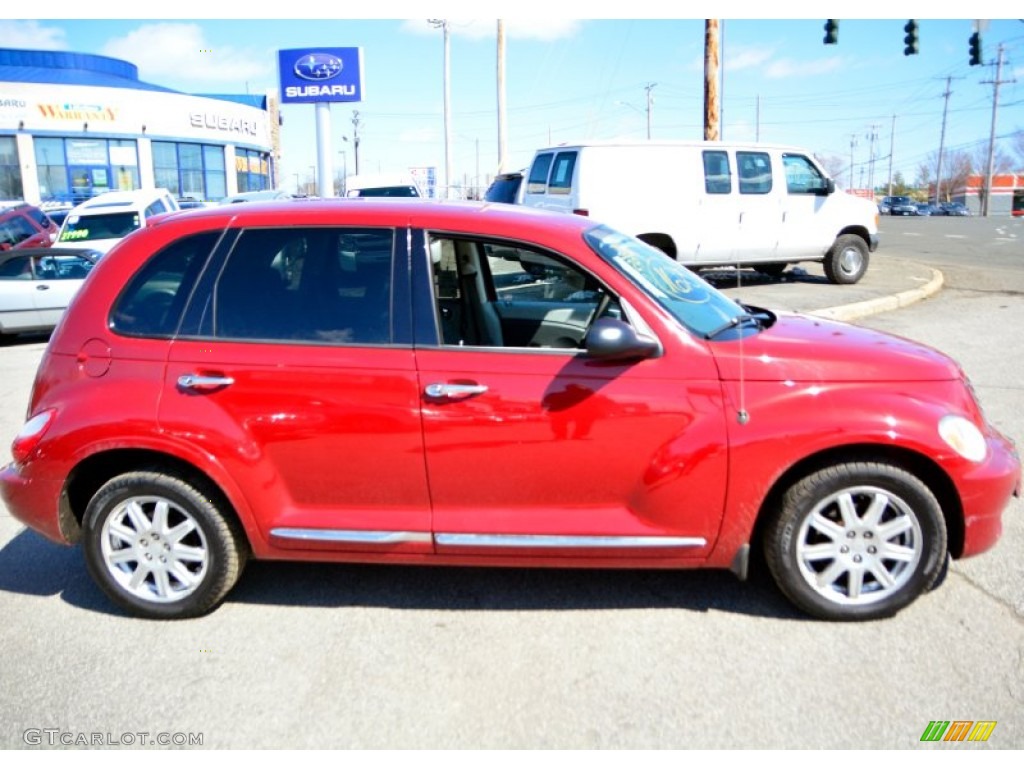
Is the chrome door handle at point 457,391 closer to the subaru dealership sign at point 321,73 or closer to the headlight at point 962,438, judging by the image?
the headlight at point 962,438

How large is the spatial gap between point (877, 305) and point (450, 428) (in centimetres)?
992

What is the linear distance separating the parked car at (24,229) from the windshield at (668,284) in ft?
55.1

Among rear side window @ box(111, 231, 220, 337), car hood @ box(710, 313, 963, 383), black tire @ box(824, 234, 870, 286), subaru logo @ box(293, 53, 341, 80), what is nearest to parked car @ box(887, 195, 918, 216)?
subaru logo @ box(293, 53, 341, 80)

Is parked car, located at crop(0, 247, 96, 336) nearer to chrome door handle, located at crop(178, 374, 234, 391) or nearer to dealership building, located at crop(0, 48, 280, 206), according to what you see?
chrome door handle, located at crop(178, 374, 234, 391)

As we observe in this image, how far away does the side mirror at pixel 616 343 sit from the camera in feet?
11.0

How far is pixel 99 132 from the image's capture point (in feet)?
136

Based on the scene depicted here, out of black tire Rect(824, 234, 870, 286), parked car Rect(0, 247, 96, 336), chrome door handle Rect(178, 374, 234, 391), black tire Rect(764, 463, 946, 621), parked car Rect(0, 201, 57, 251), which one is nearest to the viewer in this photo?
black tire Rect(764, 463, 946, 621)

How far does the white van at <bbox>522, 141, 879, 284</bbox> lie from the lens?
40.1ft

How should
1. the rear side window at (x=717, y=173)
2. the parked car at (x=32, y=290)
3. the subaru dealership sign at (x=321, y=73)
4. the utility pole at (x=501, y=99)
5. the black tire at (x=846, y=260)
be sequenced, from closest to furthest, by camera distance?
1. the parked car at (x=32, y=290)
2. the rear side window at (x=717, y=173)
3. the black tire at (x=846, y=260)
4. the subaru dealership sign at (x=321, y=73)
5. the utility pole at (x=501, y=99)

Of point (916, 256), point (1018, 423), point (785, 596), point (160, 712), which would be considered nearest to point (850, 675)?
point (785, 596)

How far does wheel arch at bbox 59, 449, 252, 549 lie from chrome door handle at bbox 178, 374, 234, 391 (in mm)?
315

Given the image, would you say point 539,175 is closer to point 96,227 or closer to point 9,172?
point 96,227

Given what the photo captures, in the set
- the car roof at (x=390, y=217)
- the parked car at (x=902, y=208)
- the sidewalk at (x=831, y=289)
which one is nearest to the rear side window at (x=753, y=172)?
the sidewalk at (x=831, y=289)

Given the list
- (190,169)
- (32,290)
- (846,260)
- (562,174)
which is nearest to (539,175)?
(562,174)
